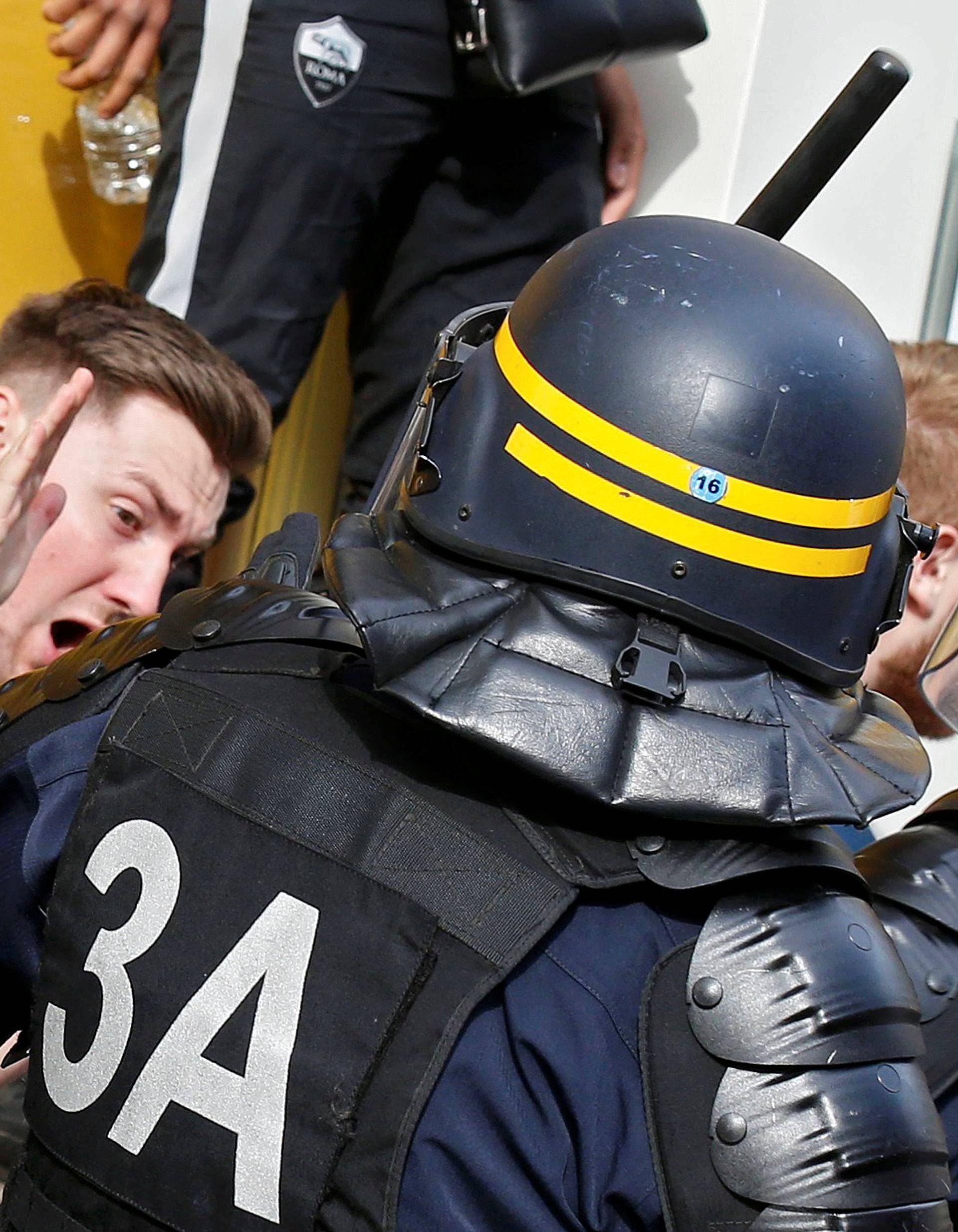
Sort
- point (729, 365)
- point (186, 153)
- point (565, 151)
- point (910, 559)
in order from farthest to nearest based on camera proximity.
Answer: point (565, 151)
point (186, 153)
point (910, 559)
point (729, 365)

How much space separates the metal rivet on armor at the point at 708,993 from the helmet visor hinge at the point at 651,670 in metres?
0.19

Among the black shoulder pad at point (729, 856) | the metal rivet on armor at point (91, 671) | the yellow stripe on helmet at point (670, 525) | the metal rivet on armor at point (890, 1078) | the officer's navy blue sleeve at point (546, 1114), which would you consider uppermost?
the yellow stripe on helmet at point (670, 525)

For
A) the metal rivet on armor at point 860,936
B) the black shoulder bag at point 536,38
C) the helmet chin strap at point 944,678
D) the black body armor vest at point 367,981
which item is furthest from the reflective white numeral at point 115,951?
the black shoulder bag at point 536,38

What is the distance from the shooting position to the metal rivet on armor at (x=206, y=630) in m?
1.22

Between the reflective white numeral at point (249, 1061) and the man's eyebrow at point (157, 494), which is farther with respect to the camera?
the man's eyebrow at point (157, 494)

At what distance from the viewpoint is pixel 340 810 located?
1087 mm

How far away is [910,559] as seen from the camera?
1.26m

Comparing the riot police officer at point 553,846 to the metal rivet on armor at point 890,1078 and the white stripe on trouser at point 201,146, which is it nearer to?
the metal rivet on armor at point 890,1078

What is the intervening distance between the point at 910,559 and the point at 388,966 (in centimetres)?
57

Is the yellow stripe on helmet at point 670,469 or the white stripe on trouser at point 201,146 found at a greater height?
the yellow stripe on helmet at point 670,469

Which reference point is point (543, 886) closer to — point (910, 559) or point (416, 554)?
point (416, 554)

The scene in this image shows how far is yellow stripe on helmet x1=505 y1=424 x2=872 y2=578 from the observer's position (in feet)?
3.63

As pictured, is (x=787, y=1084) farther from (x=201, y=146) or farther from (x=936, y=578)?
(x=201, y=146)

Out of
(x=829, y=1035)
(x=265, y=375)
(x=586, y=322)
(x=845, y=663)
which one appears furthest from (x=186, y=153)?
(x=829, y=1035)
